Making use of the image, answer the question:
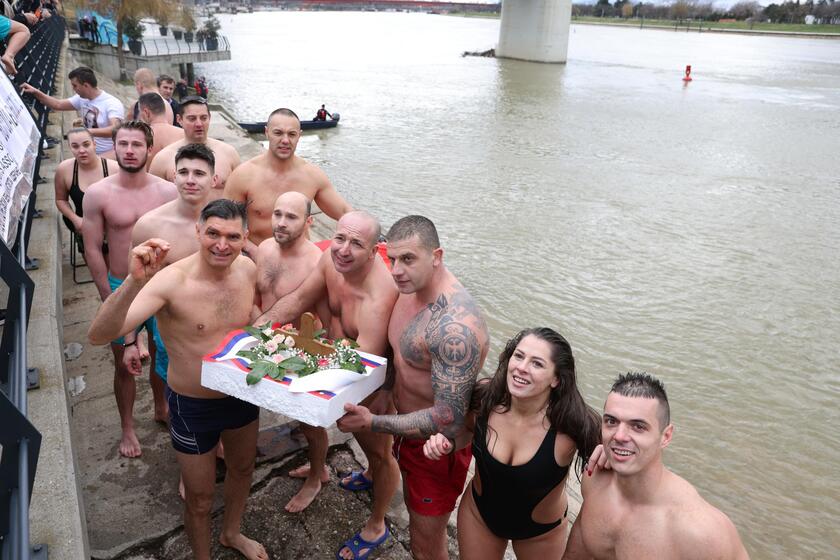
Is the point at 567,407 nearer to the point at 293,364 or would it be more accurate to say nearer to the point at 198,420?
the point at 293,364

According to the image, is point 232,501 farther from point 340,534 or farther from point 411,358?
point 411,358

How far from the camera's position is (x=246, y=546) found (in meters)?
3.49

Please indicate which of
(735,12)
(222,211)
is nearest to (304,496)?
(222,211)

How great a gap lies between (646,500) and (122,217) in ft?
12.5

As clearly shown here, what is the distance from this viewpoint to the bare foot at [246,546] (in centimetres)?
347

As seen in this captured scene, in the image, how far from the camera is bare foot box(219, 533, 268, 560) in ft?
11.4

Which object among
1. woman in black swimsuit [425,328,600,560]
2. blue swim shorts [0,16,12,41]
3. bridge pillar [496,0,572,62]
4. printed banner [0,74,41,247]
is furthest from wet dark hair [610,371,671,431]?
bridge pillar [496,0,572,62]

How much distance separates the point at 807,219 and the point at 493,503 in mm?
16596

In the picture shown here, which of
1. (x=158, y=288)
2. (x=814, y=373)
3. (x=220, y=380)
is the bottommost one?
(x=814, y=373)

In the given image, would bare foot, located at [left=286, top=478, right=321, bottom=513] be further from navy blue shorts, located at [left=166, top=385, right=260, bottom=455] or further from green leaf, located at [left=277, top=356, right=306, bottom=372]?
green leaf, located at [left=277, top=356, right=306, bottom=372]

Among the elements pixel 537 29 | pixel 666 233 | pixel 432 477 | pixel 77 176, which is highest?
pixel 537 29

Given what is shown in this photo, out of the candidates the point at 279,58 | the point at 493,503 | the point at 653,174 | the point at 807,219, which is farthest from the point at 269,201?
the point at 279,58

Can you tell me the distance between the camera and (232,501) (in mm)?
3490

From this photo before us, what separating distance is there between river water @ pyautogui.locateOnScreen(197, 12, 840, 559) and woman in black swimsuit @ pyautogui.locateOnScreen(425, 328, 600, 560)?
4.35 meters
